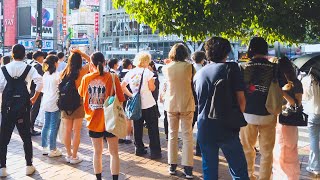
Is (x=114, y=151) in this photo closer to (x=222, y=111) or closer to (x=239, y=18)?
(x=222, y=111)

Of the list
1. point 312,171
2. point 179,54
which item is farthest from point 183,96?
point 312,171

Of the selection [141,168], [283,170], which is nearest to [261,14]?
[283,170]

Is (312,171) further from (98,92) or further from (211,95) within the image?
(98,92)

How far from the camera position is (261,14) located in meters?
4.82

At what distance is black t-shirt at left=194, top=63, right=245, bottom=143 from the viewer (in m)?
3.93

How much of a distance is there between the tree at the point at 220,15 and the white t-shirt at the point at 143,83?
153cm

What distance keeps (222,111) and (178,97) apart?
6.28 feet

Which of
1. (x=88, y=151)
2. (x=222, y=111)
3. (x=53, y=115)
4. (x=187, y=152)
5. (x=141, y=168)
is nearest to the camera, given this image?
(x=222, y=111)

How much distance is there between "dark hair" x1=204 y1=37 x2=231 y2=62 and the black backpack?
2983mm

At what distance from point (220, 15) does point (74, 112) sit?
3073 millimetres

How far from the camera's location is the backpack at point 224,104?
389cm

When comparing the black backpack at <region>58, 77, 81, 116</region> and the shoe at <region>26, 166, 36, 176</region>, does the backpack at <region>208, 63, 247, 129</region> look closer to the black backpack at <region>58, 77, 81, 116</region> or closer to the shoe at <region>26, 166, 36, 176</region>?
the black backpack at <region>58, 77, 81, 116</region>

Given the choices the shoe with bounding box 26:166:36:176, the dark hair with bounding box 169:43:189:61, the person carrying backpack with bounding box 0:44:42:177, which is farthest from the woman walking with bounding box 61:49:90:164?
the dark hair with bounding box 169:43:189:61

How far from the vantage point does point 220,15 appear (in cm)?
465
